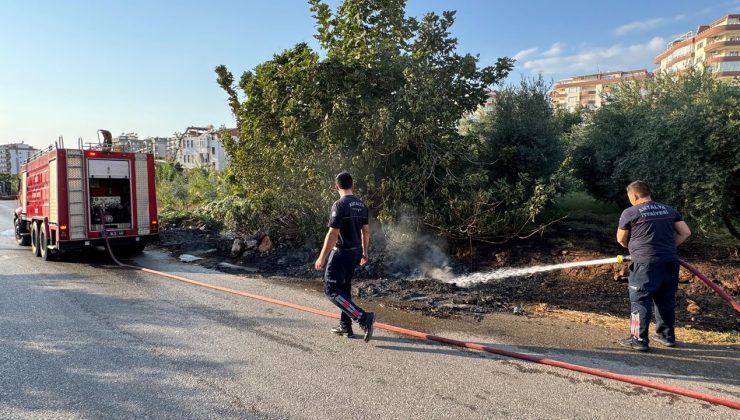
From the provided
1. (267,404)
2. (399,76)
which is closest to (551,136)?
(399,76)

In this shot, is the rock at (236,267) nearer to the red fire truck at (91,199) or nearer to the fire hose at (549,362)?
the red fire truck at (91,199)

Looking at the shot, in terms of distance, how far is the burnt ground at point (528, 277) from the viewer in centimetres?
660

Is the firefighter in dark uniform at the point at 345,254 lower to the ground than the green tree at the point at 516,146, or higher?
lower

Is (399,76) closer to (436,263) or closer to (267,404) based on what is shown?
(436,263)

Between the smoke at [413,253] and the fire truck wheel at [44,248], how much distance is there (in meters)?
8.58

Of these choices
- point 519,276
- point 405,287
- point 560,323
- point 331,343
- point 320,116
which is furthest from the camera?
point 320,116

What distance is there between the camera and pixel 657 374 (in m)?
4.11

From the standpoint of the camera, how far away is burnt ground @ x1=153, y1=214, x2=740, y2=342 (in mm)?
6602

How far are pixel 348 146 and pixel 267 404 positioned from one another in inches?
268

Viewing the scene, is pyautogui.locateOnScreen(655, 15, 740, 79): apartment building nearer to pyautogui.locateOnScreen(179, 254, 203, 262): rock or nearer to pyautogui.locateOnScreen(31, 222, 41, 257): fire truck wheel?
pyautogui.locateOnScreen(179, 254, 203, 262): rock

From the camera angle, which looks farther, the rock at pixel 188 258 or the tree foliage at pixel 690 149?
the rock at pixel 188 258

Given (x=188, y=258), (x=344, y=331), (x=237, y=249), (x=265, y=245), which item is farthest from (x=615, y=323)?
(x=188, y=258)

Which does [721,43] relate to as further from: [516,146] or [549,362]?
[549,362]

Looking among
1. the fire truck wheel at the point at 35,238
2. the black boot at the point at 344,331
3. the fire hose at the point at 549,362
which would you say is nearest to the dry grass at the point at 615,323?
the fire hose at the point at 549,362
